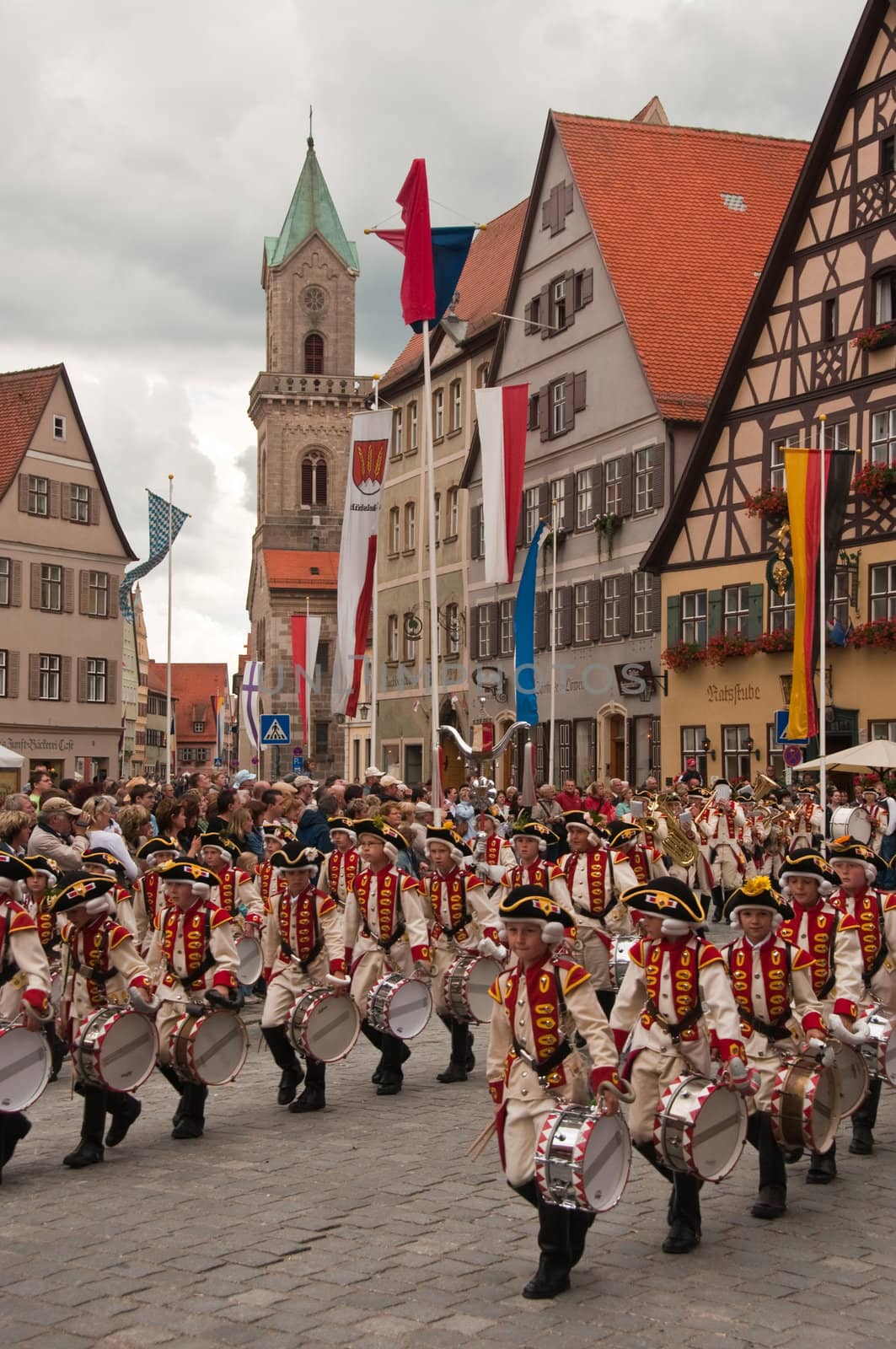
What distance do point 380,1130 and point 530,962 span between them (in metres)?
3.15

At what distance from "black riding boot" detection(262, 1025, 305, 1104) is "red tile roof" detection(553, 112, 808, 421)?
26.9m

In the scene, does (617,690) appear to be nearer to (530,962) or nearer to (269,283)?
(530,962)

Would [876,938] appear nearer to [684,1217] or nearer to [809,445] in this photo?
[684,1217]

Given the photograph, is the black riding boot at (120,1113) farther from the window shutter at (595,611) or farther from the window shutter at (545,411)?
the window shutter at (545,411)

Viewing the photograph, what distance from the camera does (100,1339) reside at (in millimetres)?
6051

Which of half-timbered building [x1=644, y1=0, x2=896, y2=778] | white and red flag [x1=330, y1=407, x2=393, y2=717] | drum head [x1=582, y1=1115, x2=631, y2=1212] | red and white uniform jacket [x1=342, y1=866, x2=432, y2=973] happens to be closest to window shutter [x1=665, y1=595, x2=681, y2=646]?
half-timbered building [x1=644, y1=0, x2=896, y2=778]

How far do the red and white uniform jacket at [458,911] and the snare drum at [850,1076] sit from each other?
12.7 ft

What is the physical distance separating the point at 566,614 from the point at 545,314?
24.2 ft

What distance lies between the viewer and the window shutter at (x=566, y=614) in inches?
1581

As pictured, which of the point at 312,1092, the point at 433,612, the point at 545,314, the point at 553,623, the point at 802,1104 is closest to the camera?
the point at 802,1104

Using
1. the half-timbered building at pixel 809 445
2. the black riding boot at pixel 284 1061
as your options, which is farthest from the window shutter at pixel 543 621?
the black riding boot at pixel 284 1061

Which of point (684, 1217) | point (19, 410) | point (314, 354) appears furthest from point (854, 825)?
point (314, 354)

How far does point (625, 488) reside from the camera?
37.8 m

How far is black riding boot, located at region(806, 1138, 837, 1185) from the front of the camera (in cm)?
852
